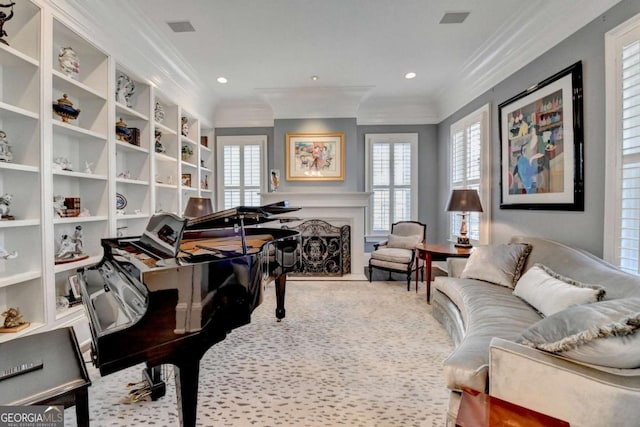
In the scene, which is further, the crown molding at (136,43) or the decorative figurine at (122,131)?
the decorative figurine at (122,131)

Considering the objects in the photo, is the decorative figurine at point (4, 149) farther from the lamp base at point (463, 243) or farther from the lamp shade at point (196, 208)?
the lamp base at point (463, 243)

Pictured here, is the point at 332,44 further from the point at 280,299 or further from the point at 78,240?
the point at 78,240

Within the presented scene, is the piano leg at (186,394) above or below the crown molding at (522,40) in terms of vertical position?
below

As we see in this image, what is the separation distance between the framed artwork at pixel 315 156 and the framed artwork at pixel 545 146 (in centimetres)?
255

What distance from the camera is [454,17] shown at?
3133mm

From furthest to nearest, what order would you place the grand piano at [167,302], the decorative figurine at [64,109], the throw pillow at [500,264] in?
1. the throw pillow at [500,264]
2. the decorative figurine at [64,109]
3. the grand piano at [167,302]

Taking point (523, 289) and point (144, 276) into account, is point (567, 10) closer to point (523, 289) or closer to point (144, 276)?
point (523, 289)

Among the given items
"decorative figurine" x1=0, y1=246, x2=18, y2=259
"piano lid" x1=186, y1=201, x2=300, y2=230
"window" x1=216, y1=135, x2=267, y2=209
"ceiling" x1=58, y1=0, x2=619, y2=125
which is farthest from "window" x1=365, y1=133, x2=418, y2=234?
"decorative figurine" x1=0, y1=246, x2=18, y2=259

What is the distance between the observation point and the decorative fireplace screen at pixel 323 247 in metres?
5.23

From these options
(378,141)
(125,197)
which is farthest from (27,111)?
(378,141)

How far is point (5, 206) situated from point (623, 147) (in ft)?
14.7

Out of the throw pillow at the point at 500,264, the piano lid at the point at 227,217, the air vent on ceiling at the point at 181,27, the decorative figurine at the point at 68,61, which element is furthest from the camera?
→ the air vent on ceiling at the point at 181,27

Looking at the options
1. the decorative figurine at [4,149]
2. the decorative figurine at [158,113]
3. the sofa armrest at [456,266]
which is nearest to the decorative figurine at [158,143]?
the decorative figurine at [158,113]

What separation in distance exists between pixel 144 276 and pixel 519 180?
3.68 metres
